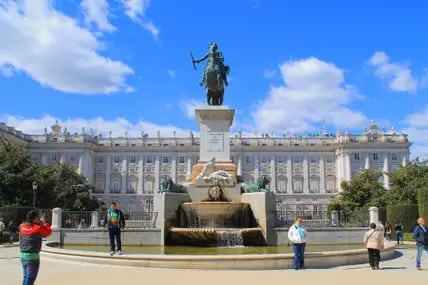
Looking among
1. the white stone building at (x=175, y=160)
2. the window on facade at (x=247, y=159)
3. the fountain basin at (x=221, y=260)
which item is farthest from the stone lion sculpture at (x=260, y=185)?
the window on facade at (x=247, y=159)

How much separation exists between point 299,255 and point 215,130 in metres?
11.4

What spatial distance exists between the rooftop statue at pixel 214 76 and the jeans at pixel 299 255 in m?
12.6

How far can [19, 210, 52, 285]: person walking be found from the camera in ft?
29.1

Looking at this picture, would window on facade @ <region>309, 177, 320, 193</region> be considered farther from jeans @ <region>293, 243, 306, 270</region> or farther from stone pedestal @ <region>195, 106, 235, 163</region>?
jeans @ <region>293, 243, 306, 270</region>

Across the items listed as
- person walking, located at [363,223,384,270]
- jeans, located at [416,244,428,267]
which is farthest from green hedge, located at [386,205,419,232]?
person walking, located at [363,223,384,270]

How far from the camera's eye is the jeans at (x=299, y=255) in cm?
1333

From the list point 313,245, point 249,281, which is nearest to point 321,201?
point 313,245

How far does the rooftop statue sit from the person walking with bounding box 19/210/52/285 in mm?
16147

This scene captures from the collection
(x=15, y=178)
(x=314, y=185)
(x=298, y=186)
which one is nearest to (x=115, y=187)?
(x=298, y=186)

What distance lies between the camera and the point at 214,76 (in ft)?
80.5

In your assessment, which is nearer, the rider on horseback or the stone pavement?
the stone pavement

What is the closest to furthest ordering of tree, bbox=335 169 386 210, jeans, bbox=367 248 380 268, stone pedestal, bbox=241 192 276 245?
jeans, bbox=367 248 380 268, stone pedestal, bbox=241 192 276 245, tree, bbox=335 169 386 210

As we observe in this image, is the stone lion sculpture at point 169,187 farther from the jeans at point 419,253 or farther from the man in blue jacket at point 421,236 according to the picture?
the jeans at point 419,253

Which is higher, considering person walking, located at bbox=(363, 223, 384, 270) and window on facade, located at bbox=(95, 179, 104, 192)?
window on facade, located at bbox=(95, 179, 104, 192)
